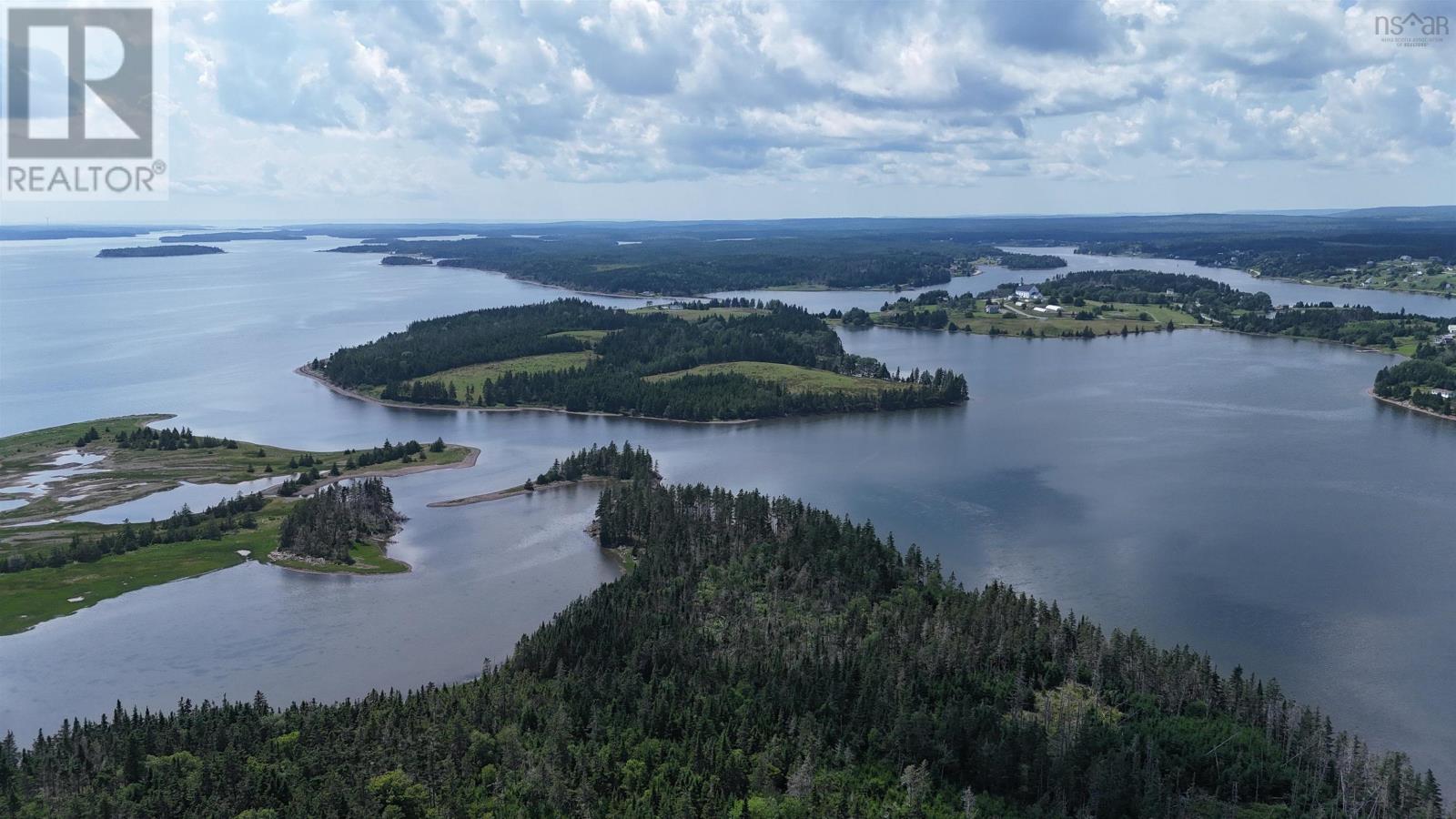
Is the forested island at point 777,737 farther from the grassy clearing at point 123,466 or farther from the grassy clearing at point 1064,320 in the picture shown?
the grassy clearing at point 1064,320

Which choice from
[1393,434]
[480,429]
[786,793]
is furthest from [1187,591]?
[480,429]

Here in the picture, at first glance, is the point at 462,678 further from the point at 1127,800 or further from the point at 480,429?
the point at 480,429

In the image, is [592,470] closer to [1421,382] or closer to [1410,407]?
[1410,407]

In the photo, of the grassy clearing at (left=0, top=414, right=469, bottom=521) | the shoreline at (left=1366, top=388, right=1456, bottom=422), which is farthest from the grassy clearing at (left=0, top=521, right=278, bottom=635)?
the shoreline at (left=1366, top=388, right=1456, bottom=422)

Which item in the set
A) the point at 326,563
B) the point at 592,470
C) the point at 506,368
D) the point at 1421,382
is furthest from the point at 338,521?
the point at 1421,382

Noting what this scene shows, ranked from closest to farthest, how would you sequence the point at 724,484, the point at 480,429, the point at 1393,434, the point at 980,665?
the point at 980,665 → the point at 724,484 → the point at 1393,434 → the point at 480,429
